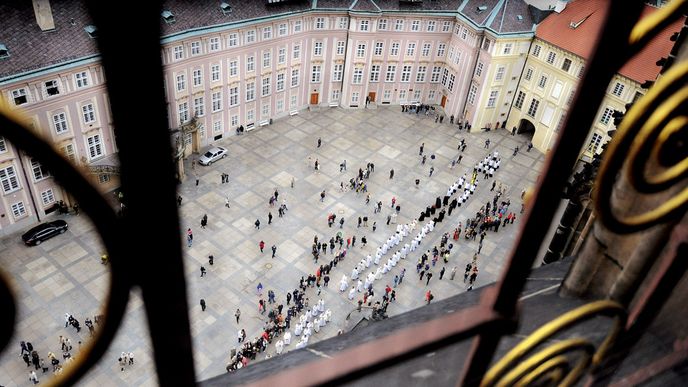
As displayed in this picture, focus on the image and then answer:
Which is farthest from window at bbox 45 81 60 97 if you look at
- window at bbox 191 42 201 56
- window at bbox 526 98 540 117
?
window at bbox 526 98 540 117

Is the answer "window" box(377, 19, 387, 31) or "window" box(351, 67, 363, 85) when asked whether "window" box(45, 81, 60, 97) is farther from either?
"window" box(377, 19, 387, 31)

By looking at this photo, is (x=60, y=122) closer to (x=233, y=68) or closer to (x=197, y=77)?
(x=197, y=77)

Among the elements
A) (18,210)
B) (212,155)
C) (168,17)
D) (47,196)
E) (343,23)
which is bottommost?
(212,155)

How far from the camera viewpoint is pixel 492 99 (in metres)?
56.2

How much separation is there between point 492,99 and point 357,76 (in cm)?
1410

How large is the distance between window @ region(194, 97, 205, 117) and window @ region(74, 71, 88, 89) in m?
10.9

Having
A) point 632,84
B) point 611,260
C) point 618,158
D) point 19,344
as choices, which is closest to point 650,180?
point 618,158

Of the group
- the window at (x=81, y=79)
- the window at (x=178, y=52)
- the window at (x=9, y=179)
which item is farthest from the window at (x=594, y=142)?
the window at (x=9, y=179)

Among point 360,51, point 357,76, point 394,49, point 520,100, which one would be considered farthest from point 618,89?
point 357,76

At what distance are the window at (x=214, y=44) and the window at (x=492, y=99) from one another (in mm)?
26994

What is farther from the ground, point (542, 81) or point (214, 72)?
point (542, 81)

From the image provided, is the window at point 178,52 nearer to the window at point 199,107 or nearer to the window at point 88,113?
the window at point 199,107

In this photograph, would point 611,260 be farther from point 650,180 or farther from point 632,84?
point 632,84

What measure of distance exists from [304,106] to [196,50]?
16.2 m
